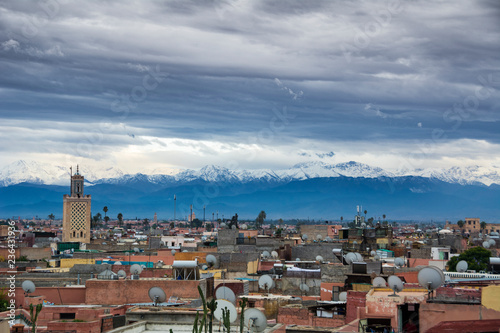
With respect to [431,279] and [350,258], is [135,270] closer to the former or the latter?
[350,258]

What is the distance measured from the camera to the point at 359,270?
1483 inches

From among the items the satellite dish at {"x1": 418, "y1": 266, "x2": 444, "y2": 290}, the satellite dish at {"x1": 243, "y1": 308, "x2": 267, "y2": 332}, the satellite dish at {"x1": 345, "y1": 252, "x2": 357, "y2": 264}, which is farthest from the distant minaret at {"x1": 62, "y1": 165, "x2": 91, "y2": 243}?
the satellite dish at {"x1": 243, "y1": 308, "x2": 267, "y2": 332}

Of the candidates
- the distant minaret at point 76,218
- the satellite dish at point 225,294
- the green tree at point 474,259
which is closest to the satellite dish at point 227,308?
the satellite dish at point 225,294

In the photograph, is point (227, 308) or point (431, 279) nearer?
point (227, 308)

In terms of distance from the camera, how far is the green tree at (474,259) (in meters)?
51.9

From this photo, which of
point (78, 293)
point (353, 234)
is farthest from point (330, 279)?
point (353, 234)

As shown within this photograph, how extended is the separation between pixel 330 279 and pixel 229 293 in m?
15.5

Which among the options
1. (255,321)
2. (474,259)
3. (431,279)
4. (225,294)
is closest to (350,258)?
(474,259)

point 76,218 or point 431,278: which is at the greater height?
point 76,218

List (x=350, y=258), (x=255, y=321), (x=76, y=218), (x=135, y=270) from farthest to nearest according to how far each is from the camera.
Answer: (x=76, y=218) → (x=350, y=258) → (x=135, y=270) → (x=255, y=321)

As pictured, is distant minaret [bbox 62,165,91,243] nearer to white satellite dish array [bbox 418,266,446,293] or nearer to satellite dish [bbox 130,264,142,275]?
satellite dish [bbox 130,264,142,275]

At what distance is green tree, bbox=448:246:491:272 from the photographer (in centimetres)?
5194

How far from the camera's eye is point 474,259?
55.7 meters

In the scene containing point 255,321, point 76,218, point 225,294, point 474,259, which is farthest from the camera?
point 76,218
